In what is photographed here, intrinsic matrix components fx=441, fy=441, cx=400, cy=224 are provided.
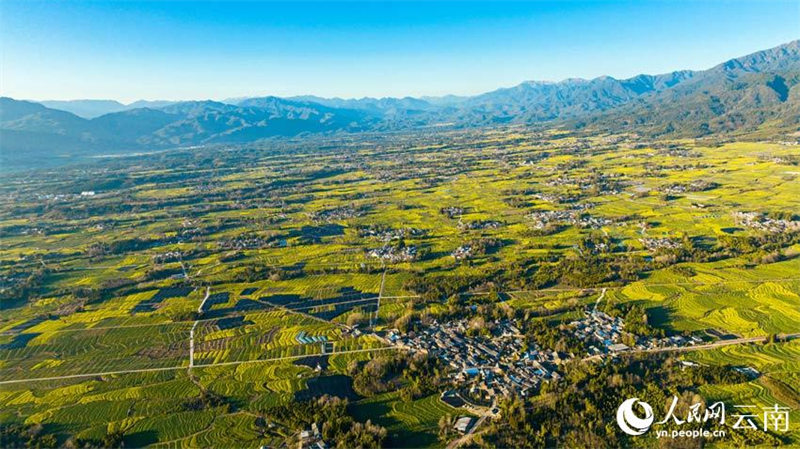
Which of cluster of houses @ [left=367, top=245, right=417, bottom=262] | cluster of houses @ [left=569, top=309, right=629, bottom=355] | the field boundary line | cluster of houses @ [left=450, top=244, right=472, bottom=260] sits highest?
cluster of houses @ [left=569, top=309, right=629, bottom=355]

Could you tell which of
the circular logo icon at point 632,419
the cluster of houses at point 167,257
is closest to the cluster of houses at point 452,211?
the cluster of houses at point 167,257

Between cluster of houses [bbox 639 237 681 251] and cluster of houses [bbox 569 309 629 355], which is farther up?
cluster of houses [bbox 569 309 629 355]

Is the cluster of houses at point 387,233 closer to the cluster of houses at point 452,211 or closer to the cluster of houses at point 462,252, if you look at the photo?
the cluster of houses at point 462,252

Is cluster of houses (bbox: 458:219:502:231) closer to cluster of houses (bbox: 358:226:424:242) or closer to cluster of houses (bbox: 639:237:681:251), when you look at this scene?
cluster of houses (bbox: 358:226:424:242)

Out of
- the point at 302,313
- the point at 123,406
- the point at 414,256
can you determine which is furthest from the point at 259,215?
the point at 123,406

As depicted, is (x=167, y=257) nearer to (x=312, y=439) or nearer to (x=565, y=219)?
(x=312, y=439)

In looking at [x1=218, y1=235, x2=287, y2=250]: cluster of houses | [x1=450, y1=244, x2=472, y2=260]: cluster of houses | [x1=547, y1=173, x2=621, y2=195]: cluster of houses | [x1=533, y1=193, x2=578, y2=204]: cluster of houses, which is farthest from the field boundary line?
[x1=547, y1=173, x2=621, y2=195]: cluster of houses

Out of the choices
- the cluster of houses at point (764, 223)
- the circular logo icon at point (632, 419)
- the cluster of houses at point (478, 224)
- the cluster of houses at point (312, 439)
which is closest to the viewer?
the cluster of houses at point (312, 439)

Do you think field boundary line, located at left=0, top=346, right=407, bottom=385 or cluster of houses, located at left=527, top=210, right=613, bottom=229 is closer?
field boundary line, located at left=0, top=346, right=407, bottom=385
